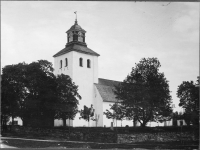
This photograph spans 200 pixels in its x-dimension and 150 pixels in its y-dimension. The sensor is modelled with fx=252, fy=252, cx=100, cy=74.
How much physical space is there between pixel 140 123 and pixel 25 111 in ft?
18.9

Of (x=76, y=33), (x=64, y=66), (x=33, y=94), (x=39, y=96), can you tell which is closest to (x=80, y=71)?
(x=64, y=66)

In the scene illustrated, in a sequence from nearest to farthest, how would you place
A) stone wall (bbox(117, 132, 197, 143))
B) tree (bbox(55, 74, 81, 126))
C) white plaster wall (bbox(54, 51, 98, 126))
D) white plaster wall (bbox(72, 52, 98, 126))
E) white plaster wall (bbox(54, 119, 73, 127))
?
stone wall (bbox(117, 132, 197, 143)) → white plaster wall (bbox(54, 119, 73, 127)) → tree (bbox(55, 74, 81, 126)) → white plaster wall (bbox(54, 51, 98, 126)) → white plaster wall (bbox(72, 52, 98, 126))

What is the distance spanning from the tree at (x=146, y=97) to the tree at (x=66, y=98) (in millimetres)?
2584

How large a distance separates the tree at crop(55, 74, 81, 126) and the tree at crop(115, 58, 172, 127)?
2584 millimetres

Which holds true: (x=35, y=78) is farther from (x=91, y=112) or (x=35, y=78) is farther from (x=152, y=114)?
(x=152, y=114)

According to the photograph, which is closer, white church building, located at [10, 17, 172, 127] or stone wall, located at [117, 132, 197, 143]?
stone wall, located at [117, 132, 197, 143]

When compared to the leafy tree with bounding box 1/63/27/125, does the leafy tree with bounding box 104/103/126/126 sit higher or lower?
lower

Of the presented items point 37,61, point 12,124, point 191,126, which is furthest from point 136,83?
point 12,124

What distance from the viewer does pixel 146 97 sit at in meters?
12.8

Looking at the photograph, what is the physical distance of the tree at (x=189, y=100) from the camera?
991 centimetres

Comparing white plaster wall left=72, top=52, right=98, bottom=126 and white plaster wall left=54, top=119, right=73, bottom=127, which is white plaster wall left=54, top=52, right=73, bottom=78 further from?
white plaster wall left=54, top=119, right=73, bottom=127

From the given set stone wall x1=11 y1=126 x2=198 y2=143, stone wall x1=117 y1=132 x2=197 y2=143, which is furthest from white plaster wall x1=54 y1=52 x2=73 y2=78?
stone wall x1=117 y1=132 x2=197 y2=143

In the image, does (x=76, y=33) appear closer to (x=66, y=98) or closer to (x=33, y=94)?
(x=33, y=94)

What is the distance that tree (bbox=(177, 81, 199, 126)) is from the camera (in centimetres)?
991
